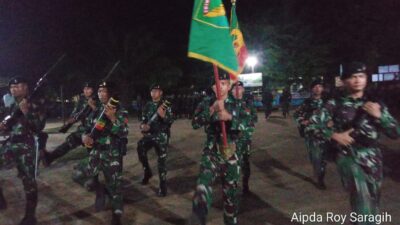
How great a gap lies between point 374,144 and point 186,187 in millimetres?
4562

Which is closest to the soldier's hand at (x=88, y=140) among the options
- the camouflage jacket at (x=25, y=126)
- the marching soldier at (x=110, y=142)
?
the marching soldier at (x=110, y=142)

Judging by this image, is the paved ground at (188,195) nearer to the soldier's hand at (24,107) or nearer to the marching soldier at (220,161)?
the marching soldier at (220,161)

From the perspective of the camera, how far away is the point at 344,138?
3.86 metres

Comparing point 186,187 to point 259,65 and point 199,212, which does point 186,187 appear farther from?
point 259,65

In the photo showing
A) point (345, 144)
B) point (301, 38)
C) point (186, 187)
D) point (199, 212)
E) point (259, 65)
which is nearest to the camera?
point (345, 144)

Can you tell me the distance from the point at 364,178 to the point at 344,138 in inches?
15.5

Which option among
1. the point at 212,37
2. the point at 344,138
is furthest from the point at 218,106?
the point at 344,138

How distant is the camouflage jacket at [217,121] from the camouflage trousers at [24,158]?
2.29 meters

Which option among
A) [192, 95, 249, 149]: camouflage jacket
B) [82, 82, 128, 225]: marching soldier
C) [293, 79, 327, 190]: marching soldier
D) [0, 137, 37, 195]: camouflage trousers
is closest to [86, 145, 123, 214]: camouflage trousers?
[82, 82, 128, 225]: marching soldier

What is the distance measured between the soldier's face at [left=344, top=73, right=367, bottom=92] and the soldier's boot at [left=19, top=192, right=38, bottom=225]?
13.8ft

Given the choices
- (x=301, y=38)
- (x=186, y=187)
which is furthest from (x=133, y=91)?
(x=186, y=187)

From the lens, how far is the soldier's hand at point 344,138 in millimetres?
3859

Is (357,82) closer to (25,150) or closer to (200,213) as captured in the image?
(200,213)

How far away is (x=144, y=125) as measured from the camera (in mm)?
7430
